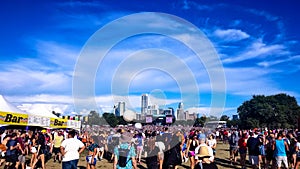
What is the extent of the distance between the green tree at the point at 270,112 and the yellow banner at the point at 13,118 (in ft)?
236

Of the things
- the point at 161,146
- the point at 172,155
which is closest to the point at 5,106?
the point at 161,146

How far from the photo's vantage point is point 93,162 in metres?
11.5

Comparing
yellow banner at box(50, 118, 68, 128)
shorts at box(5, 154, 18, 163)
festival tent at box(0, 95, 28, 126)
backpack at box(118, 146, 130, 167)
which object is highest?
festival tent at box(0, 95, 28, 126)

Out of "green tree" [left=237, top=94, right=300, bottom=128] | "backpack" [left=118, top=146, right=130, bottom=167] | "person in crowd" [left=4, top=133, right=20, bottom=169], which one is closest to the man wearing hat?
"backpack" [left=118, top=146, right=130, bottom=167]

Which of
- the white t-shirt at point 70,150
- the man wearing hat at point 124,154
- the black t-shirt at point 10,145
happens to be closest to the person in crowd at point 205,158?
the man wearing hat at point 124,154

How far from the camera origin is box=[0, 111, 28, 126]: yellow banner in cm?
1478

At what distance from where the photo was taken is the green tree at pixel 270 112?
272ft

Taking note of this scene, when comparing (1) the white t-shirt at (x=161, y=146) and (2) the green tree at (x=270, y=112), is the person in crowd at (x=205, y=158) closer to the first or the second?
(1) the white t-shirt at (x=161, y=146)

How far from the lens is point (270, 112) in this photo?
85.8 meters

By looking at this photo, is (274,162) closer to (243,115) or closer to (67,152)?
(67,152)

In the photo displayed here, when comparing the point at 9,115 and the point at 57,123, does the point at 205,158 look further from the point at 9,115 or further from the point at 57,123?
the point at 57,123

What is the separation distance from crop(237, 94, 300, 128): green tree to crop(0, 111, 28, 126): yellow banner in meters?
71.9

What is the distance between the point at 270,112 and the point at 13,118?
→ 8273 cm

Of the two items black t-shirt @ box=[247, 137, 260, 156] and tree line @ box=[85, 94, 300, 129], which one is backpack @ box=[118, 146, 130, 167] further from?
tree line @ box=[85, 94, 300, 129]
